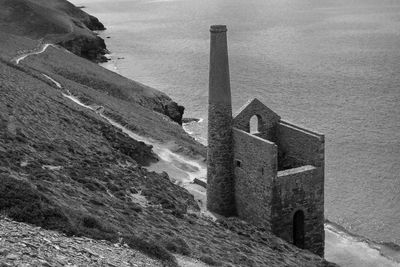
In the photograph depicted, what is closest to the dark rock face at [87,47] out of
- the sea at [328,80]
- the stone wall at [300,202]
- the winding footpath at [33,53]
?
the sea at [328,80]

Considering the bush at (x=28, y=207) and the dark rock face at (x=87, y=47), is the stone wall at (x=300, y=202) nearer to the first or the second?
the bush at (x=28, y=207)

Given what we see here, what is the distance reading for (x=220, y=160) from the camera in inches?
1286

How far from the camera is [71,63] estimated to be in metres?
78.4

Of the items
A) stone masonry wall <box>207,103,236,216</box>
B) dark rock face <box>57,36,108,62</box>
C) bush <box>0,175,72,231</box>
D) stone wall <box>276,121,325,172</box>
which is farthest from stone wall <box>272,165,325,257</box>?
dark rock face <box>57,36,108,62</box>

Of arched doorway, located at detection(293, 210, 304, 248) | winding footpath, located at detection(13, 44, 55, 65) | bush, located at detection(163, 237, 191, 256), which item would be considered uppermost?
winding footpath, located at detection(13, 44, 55, 65)

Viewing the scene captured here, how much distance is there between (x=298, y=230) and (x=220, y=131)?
21.5 feet

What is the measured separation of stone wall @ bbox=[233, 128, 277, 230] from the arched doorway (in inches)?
80.9

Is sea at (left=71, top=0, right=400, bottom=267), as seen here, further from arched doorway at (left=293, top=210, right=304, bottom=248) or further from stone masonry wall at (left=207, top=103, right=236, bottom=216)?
stone masonry wall at (left=207, top=103, right=236, bottom=216)

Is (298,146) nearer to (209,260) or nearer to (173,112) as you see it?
(209,260)

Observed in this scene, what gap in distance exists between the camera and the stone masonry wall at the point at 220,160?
3219cm

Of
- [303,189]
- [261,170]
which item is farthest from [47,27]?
[303,189]

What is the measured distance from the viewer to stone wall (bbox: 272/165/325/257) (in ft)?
99.6

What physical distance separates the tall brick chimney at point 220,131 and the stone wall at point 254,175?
47 cm

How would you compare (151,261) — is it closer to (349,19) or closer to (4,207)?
(4,207)
